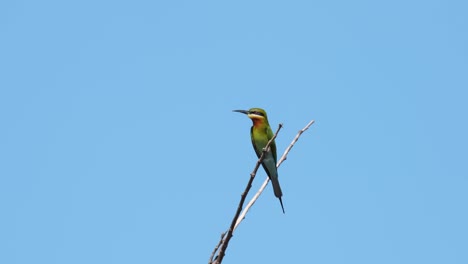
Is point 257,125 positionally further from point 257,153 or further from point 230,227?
point 230,227

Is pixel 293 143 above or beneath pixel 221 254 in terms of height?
above

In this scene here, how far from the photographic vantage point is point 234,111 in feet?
18.8

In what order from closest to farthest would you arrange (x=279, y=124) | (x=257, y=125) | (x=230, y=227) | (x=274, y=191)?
(x=230, y=227)
(x=279, y=124)
(x=274, y=191)
(x=257, y=125)

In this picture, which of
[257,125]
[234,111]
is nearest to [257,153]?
[257,125]

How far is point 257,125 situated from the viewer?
613 cm

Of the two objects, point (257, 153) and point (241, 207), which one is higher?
point (257, 153)

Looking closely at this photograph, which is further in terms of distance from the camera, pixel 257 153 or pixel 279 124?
pixel 257 153

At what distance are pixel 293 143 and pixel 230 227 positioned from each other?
2.20ft

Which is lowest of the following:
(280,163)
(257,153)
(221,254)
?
(221,254)

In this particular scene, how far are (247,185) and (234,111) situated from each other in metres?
3.06

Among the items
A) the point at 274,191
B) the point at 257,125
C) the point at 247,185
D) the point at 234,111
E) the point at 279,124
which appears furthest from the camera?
the point at 257,125

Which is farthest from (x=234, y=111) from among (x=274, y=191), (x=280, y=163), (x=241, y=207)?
(x=241, y=207)

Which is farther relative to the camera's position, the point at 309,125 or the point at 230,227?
the point at 309,125

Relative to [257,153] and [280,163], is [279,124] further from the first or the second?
[257,153]
